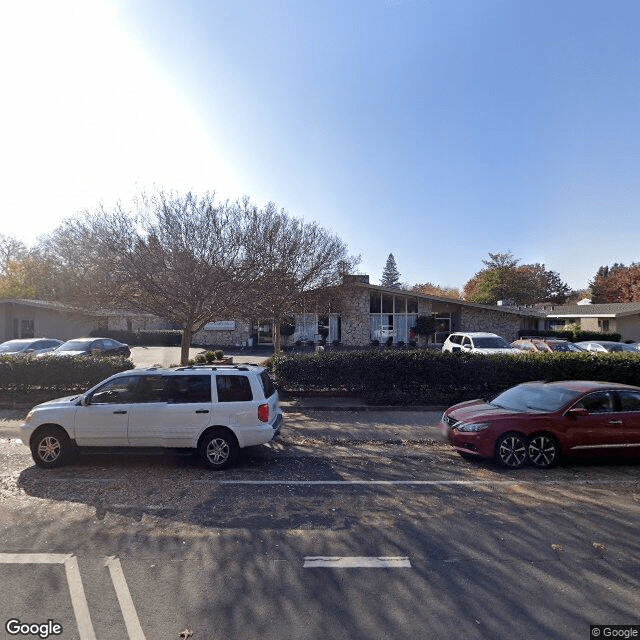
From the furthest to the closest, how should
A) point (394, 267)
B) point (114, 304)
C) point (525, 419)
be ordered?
point (394, 267)
point (114, 304)
point (525, 419)

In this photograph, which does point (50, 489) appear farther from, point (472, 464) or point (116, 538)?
point (472, 464)

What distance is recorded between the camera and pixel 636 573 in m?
3.98

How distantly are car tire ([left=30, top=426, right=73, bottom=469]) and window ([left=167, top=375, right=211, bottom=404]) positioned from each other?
1768 mm

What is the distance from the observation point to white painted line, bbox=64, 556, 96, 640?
10.4 feet

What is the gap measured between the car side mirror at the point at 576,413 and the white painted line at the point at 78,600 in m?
7.03

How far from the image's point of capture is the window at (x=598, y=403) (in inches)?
290

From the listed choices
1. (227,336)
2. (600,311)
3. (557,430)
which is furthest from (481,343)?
(600,311)

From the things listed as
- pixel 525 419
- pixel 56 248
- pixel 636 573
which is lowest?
pixel 636 573

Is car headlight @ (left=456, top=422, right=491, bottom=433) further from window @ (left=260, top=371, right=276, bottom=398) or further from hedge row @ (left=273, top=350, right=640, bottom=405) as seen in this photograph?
hedge row @ (left=273, top=350, right=640, bottom=405)

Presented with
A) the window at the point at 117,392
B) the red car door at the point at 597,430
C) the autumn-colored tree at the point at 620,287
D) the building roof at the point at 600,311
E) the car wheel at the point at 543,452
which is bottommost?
the car wheel at the point at 543,452

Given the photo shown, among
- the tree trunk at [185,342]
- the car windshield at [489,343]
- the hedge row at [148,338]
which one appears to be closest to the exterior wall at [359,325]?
the car windshield at [489,343]

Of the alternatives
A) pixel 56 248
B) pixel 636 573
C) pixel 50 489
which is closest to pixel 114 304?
pixel 56 248

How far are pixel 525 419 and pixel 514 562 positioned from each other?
11.4 ft
